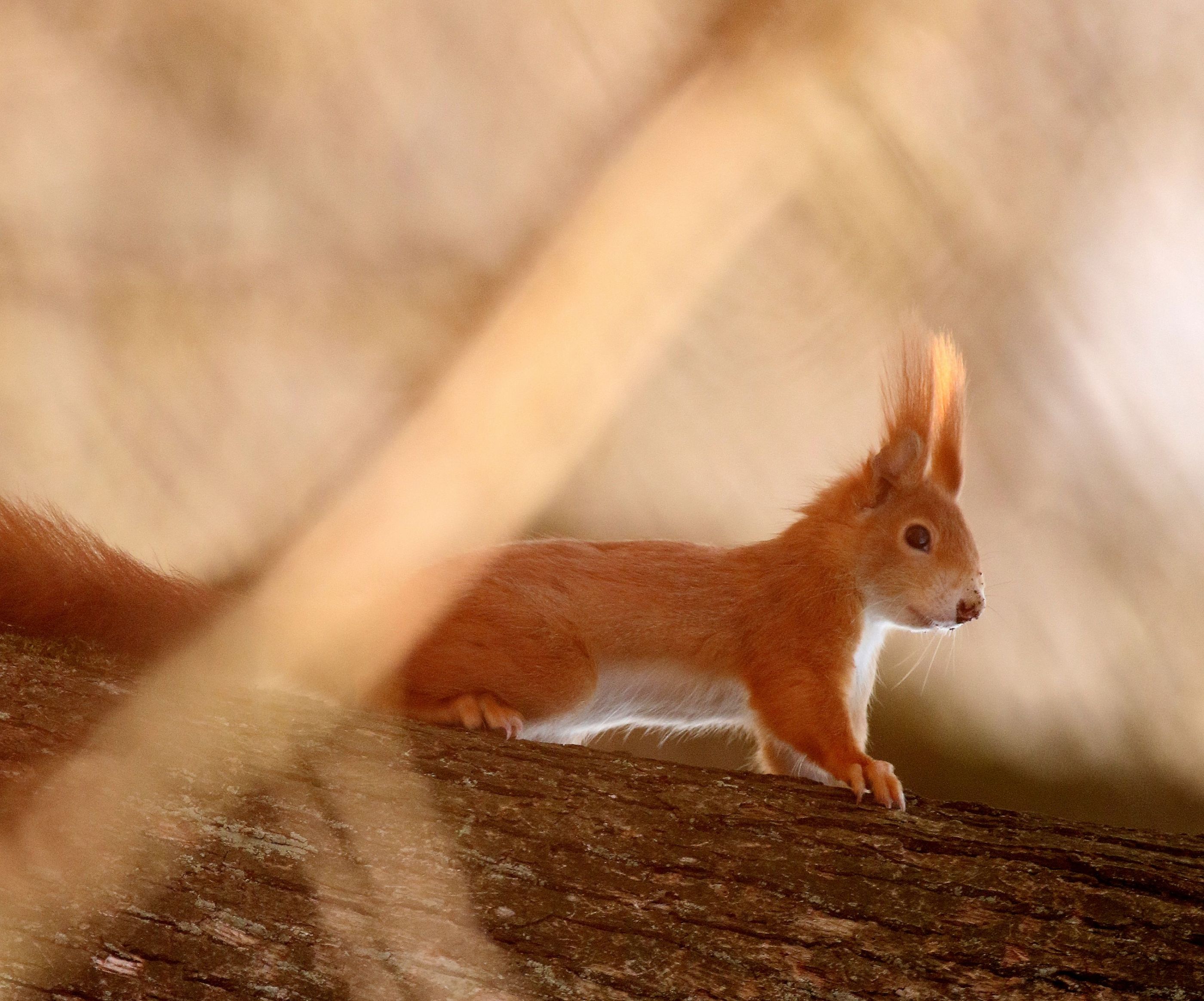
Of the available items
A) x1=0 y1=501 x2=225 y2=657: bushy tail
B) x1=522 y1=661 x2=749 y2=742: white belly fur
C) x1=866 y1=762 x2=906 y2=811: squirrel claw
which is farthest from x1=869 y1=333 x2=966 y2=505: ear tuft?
x1=0 y1=501 x2=225 y2=657: bushy tail

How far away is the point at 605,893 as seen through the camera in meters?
1.09

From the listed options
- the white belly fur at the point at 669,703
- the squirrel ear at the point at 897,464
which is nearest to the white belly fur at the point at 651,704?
the white belly fur at the point at 669,703

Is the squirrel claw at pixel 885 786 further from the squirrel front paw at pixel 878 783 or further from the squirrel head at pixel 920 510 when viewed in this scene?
the squirrel head at pixel 920 510

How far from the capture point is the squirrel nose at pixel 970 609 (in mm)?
1811

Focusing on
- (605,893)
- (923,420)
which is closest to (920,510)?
(923,420)

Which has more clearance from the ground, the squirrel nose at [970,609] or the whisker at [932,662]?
the whisker at [932,662]

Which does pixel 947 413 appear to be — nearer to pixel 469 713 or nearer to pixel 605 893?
pixel 469 713

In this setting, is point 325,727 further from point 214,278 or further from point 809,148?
point 809,148

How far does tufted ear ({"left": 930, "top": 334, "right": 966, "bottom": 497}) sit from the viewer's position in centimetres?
179

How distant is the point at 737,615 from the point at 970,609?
0.36 m

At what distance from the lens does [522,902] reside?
1.07m

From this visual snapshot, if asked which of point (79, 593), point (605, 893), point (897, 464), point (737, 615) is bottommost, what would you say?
point (605, 893)

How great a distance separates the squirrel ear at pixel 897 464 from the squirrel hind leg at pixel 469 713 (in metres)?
0.74

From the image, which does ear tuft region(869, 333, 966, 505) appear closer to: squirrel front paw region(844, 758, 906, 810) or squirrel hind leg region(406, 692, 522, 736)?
squirrel front paw region(844, 758, 906, 810)
